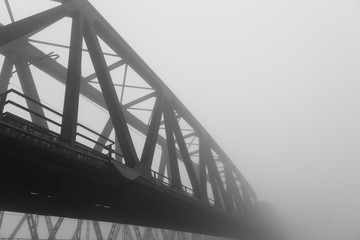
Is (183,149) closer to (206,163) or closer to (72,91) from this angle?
(206,163)

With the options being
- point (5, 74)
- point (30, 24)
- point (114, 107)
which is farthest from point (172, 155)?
point (30, 24)

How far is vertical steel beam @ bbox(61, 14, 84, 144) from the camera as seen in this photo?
871 cm

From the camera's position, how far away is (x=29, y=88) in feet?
38.3

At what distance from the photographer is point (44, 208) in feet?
37.5

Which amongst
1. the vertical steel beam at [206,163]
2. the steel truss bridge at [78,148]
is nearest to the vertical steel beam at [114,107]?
the steel truss bridge at [78,148]

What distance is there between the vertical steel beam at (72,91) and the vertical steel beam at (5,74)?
337 centimetres

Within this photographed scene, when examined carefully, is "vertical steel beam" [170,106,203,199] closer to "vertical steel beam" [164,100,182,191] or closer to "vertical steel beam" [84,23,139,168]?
"vertical steel beam" [164,100,182,191]

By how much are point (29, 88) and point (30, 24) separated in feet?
12.3

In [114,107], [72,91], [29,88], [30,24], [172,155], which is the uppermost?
[30,24]

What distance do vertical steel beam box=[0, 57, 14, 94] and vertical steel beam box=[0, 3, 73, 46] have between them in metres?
3.46

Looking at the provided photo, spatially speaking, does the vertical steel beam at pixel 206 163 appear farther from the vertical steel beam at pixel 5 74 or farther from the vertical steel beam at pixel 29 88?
the vertical steel beam at pixel 5 74

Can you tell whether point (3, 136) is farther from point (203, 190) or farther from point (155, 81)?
point (203, 190)

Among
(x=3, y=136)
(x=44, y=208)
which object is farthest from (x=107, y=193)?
(x=3, y=136)

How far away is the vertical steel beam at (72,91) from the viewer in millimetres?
8711
